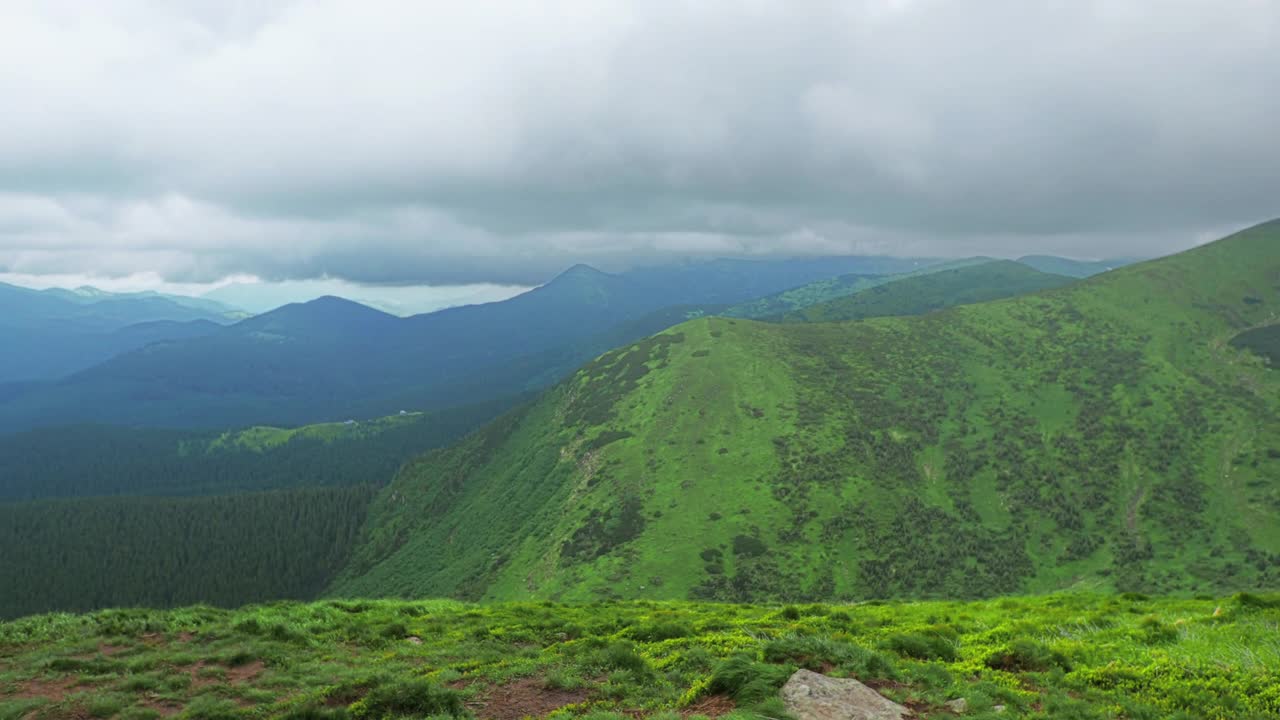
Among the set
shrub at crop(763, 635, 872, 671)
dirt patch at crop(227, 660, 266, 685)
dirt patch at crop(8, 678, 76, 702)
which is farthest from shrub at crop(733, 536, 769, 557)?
dirt patch at crop(8, 678, 76, 702)

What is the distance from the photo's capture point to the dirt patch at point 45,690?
18203mm

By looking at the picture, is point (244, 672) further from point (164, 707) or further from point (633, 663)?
point (633, 663)

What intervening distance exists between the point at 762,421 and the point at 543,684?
147543mm

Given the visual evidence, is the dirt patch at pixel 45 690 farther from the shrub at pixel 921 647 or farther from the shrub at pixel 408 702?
the shrub at pixel 921 647

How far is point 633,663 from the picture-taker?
18906mm

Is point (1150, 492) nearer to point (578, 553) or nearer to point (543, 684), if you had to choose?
point (578, 553)

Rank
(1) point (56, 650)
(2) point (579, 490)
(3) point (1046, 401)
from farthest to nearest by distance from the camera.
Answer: (3) point (1046, 401)
(2) point (579, 490)
(1) point (56, 650)

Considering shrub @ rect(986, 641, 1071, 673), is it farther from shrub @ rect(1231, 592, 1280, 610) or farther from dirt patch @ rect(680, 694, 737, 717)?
shrub @ rect(1231, 592, 1280, 610)

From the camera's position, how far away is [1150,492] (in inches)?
5354

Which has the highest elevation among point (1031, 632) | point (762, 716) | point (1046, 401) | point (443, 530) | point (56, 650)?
point (762, 716)

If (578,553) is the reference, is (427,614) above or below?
above

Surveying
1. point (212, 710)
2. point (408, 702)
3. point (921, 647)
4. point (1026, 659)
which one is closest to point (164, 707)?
point (212, 710)

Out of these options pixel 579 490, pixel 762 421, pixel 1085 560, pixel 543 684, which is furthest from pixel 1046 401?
pixel 543 684

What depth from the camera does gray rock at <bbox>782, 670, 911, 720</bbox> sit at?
45.0ft
